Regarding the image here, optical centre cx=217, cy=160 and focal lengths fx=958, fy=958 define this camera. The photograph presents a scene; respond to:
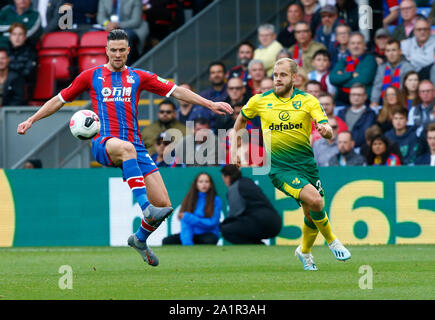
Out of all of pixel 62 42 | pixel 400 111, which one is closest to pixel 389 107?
pixel 400 111

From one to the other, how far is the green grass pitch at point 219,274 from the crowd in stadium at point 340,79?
6.78ft

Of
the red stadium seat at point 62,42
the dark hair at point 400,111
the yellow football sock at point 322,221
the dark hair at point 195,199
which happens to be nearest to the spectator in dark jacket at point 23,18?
the red stadium seat at point 62,42

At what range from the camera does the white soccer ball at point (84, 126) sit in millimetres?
9742

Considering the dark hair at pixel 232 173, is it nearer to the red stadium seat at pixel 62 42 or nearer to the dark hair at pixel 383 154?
the dark hair at pixel 383 154

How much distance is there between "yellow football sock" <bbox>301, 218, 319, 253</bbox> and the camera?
33.6 feet

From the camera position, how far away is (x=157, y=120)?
1653cm

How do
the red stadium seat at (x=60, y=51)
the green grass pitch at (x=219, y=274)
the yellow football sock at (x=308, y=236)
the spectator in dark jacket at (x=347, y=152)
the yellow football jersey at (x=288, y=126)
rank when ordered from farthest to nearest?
the red stadium seat at (x=60, y=51), the spectator in dark jacket at (x=347, y=152), the yellow football jersey at (x=288, y=126), the yellow football sock at (x=308, y=236), the green grass pitch at (x=219, y=274)

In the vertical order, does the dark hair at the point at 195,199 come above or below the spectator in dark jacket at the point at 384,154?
below

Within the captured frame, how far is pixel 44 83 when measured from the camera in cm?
1909

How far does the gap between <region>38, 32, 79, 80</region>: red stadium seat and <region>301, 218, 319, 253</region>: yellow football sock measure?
9.91m

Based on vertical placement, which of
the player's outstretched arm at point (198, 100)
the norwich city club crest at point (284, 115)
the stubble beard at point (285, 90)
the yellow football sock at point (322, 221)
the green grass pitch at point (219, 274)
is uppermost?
the stubble beard at point (285, 90)

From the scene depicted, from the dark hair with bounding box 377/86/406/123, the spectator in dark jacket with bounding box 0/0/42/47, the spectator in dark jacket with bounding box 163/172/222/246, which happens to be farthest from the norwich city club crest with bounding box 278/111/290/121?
the spectator in dark jacket with bounding box 0/0/42/47

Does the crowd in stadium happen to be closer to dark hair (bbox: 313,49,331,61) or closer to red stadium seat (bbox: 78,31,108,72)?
dark hair (bbox: 313,49,331,61)
